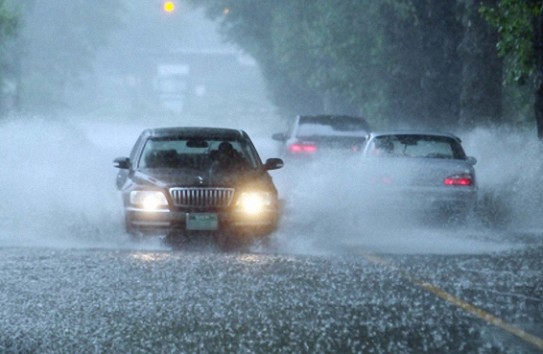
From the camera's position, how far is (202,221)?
684 inches

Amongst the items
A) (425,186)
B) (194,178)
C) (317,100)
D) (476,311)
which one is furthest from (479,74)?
(317,100)

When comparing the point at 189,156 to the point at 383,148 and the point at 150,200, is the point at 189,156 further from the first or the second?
the point at 383,148

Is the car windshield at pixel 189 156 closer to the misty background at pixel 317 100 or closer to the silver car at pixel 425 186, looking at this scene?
the misty background at pixel 317 100

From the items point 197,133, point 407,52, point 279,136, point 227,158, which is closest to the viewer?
point 227,158

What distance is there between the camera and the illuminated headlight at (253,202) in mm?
17578

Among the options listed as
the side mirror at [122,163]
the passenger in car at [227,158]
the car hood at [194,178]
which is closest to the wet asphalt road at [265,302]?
the car hood at [194,178]

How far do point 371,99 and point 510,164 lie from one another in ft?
59.6

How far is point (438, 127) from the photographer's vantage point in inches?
1693

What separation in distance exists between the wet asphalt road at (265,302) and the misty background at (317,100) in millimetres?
2485

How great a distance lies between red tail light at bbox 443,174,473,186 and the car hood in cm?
400

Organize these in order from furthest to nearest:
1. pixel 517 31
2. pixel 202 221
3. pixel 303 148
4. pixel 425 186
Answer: pixel 303 148
pixel 517 31
pixel 425 186
pixel 202 221

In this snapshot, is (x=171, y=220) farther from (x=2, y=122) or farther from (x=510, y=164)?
(x=2, y=122)

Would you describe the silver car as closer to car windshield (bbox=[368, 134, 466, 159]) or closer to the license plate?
car windshield (bbox=[368, 134, 466, 159])

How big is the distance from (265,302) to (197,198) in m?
5.08
